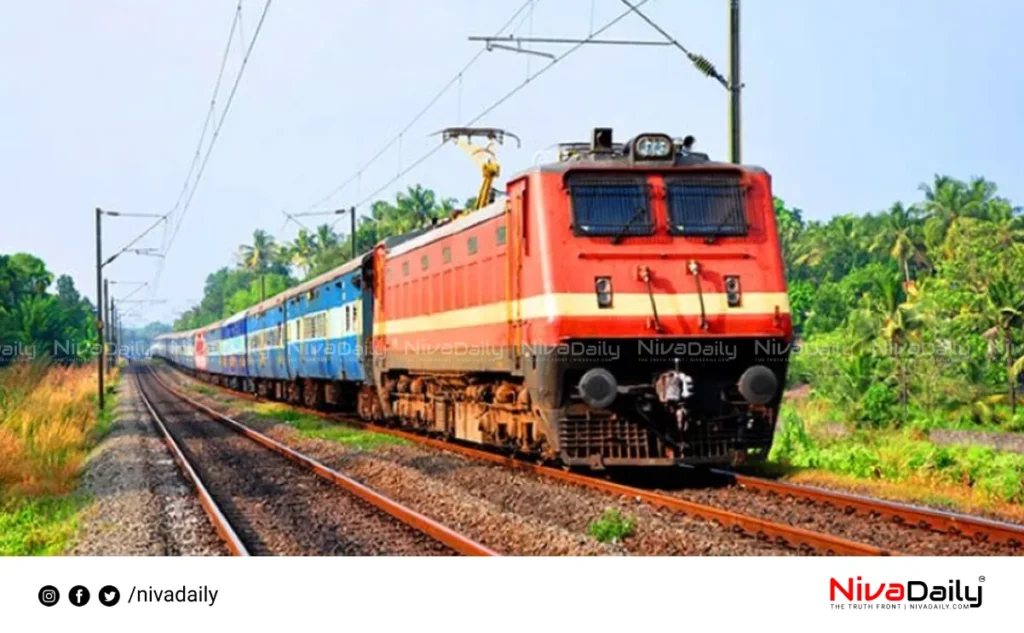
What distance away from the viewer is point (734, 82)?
1552 centimetres

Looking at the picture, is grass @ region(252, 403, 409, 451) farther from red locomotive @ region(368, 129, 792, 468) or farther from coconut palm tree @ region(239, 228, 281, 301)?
coconut palm tree @ region(239, 228, 281, 301)

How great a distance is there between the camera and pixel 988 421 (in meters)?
34.8

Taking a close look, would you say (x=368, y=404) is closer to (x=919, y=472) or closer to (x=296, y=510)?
(x=296, y=510)

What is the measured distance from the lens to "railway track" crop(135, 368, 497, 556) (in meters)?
9.79

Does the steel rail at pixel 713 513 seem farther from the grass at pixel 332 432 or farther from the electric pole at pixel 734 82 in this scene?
the electric pole at pixel 734 82

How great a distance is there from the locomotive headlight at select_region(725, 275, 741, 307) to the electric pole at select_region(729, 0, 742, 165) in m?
3.68

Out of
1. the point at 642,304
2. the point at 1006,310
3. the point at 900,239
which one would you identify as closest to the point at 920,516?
the point at 642,304

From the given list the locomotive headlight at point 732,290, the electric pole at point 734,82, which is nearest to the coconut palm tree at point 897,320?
the electric pole at point 734,82

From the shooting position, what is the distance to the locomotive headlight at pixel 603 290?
1162 cm

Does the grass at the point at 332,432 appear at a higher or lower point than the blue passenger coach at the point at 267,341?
lower

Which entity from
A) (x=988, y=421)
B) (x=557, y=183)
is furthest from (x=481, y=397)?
(x=988, y=421)

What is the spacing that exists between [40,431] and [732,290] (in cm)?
1241
